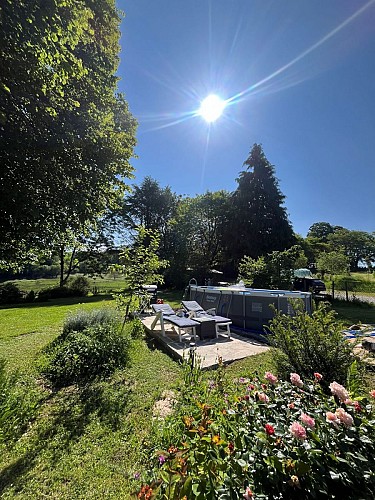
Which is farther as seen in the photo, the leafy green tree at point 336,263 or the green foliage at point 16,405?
the leafy green tree at point 336,263

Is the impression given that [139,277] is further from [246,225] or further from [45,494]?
[246,225]

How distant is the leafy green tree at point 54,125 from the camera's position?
124 inches

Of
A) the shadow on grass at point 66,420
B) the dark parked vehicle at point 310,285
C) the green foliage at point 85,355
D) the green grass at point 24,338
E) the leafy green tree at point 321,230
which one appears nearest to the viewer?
the shadow on grass at point 66,420

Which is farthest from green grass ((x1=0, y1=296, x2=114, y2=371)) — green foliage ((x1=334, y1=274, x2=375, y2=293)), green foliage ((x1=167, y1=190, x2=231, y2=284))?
green foliage ((x1=334, y1=274, x2=375, y2=293))

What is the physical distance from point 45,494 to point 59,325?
8.02 m

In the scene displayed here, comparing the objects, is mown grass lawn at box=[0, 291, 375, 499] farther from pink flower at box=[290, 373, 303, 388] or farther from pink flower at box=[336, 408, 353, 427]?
pink flower at box=[336, 408, 353, 427]

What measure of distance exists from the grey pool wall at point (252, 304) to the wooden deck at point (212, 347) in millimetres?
847

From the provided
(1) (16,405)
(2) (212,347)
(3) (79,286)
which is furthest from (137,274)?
(3) (79,286)

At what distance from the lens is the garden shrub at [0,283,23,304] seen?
60.4ft

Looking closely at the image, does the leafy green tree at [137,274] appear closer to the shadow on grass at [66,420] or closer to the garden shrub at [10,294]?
the shadow on grass at [66,420]

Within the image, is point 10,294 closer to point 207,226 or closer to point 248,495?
point 207,226

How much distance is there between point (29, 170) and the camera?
4.69 m

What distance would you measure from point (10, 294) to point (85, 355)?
18769 mm

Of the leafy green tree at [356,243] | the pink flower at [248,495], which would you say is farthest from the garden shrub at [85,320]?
the leafy green tree at [356,243]
